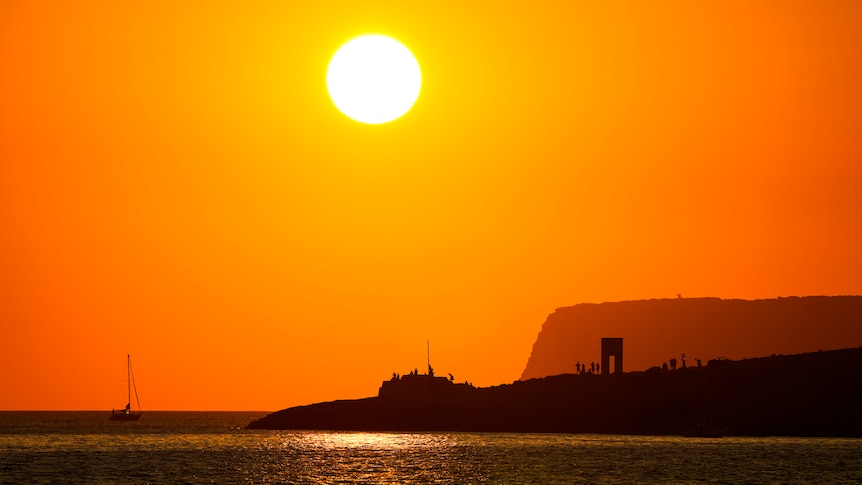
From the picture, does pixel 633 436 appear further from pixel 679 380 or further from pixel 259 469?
pixel 259 469

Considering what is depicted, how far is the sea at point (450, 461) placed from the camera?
119688 millimetres

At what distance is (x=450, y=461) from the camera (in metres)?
141

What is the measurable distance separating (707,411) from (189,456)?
72.3 meters

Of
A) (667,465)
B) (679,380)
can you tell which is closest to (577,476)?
(667,465)

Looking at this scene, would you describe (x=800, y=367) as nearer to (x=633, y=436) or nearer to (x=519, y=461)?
(x=633, y=436)

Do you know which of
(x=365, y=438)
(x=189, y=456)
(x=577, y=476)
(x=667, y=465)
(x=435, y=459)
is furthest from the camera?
(x=365, y=438)

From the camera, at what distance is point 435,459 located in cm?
14400

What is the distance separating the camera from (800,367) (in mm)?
195625

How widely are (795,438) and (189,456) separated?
246 ft

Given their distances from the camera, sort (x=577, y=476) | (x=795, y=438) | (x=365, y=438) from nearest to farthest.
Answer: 1. (x=577, y=476)
2. (x=795, y=438)
3. (x=365, y=438)

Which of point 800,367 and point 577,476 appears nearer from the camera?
point 577,476

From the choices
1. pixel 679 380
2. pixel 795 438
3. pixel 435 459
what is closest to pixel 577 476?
pixel 435 459

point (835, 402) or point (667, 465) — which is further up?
point (835, 402)

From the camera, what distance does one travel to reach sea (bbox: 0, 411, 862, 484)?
11969 cm
